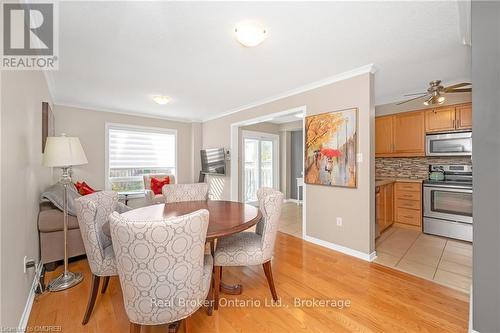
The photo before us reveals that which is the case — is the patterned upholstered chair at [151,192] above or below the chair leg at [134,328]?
above

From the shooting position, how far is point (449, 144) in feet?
11.3

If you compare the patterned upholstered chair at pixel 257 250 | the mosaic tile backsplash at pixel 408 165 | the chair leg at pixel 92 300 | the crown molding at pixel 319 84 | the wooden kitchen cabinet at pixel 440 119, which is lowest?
the chair leg at pixel 92 300

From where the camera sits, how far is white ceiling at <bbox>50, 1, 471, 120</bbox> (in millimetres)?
1651

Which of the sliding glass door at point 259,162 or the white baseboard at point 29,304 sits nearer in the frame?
the white baseboard at point 29,304

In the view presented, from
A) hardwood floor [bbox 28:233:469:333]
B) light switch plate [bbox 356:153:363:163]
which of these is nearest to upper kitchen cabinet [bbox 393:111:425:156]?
light switch plate [bbox 356:153:363:163]

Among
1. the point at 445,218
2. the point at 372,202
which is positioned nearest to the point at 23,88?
the point at 372,202

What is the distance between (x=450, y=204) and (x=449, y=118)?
1.37 meters

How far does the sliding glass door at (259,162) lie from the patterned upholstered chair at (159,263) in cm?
457

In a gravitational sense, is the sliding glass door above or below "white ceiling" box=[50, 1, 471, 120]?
below

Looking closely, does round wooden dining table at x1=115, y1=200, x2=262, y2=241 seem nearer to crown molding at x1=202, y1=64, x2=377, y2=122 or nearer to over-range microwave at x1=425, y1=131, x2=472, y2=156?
crown molding at x1=202, y1=64, x2=377, y2=122

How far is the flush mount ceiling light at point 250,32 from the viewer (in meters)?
1.76

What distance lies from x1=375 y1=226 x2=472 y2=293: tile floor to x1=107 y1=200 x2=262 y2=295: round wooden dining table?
5.96ft

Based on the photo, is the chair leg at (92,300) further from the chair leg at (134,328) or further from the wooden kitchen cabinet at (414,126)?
the wooden kitchen cabinet at (414,126)

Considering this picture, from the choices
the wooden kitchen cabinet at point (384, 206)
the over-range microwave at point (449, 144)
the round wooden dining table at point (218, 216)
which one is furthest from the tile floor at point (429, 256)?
the round wooden dining table at point (218, 216)
